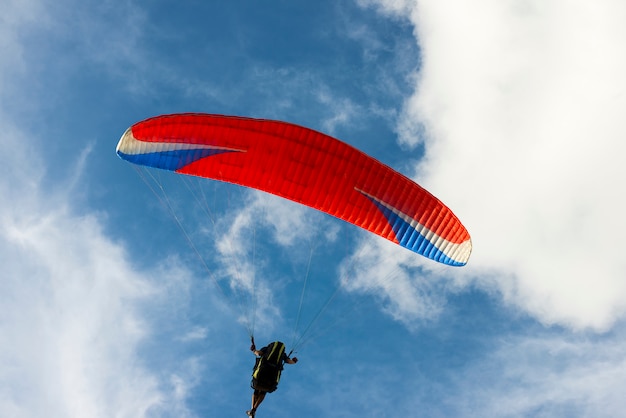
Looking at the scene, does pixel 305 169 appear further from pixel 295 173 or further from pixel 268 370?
pixel 268 370

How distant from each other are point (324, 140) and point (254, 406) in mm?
8467

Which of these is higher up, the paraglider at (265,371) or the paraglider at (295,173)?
the paraglider at (295,173)

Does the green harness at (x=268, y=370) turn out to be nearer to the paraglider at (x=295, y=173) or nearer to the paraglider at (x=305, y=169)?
the paraglider at (x=295, y=173)

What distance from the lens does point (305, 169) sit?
19.7 metres

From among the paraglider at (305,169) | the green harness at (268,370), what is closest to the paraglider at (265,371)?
the green harness at (268,370)

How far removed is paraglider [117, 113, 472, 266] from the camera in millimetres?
19219

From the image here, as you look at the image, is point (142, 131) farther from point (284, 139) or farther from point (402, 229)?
point (402, 229)

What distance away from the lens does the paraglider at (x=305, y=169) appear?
1922 cm

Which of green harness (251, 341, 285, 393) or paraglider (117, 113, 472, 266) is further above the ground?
paraglider (117, 113, 472, 266)

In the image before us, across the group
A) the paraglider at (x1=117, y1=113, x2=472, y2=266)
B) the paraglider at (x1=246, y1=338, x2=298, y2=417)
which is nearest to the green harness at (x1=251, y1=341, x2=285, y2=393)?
the paraglider at (x1=246, y1=338, x2=298, y2=417)

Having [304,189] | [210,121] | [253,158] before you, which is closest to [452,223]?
[304,189]

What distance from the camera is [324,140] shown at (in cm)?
1939

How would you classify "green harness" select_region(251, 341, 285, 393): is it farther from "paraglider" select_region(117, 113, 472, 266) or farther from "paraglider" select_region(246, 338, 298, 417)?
"paraglider" select_region(117, 113, 472, 266)

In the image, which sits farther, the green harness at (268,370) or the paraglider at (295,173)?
the paraglider at (295,173)
